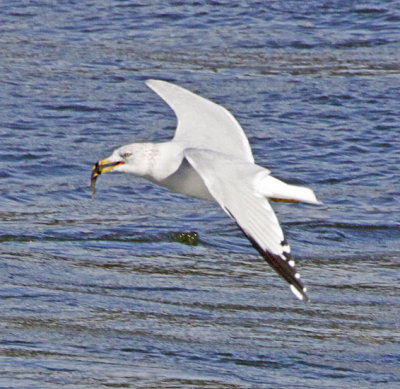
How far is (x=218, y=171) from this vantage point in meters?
4.94

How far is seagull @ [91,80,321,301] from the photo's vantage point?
4.49m

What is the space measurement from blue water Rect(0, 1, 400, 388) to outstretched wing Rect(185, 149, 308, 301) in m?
0.91

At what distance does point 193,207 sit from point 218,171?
2.84 metres

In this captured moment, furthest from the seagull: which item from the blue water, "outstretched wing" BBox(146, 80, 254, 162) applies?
the blue water

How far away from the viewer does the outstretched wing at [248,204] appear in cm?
438

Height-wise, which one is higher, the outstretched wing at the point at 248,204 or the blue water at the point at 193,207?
the outstretched wing at the point at 248,204

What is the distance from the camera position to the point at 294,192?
5184 mm

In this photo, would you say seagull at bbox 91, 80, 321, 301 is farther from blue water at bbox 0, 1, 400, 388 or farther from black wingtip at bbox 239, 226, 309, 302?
blue water at bbox 0, 1, 400, 388

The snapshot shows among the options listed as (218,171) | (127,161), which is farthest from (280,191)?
(127,161)

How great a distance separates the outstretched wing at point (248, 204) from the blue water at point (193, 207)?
910 mm

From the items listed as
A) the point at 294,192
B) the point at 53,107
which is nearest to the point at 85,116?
the point at 53,107

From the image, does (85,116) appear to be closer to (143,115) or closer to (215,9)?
(143,115)

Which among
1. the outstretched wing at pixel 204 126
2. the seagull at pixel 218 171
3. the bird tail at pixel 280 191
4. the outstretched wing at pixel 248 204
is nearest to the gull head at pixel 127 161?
the seagull at pixel 218 171

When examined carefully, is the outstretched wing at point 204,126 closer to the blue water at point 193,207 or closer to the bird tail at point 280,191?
the bird tail at point 280,191
